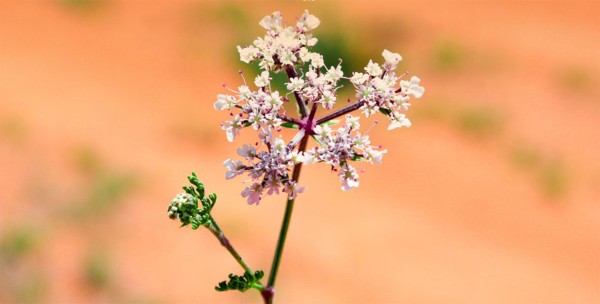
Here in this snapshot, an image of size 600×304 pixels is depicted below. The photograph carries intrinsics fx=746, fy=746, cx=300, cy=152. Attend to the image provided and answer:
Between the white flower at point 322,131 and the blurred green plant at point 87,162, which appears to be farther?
the blurred green plant at point 87,162

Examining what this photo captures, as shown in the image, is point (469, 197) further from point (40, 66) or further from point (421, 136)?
point (40, 66)

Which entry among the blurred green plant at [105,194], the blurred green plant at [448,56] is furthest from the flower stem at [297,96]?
the blurred green plant at [448,56]

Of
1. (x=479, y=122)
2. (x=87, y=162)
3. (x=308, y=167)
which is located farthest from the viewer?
(x=479, y=122)

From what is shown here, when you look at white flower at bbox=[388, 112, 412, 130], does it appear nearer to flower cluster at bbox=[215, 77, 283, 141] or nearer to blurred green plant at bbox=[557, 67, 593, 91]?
→ flower cluster at bbox=[215, 77, 283, 141]

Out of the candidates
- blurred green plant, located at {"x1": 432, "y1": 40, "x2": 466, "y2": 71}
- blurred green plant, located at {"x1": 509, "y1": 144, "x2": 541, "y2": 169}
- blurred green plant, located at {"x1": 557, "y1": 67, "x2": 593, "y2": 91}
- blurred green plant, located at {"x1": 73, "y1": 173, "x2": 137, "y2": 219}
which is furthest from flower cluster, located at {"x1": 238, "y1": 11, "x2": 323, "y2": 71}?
blurred green plant, located at {"x1": 557, "y1": 67, "x2": 593, "y2": 91}

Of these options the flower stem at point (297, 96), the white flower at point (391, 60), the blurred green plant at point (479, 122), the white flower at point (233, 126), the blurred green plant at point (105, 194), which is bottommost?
the white flower at point (233, 126)

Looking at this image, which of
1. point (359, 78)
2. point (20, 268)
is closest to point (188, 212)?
point (359, 78)

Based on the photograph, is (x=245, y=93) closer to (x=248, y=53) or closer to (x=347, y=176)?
(x=248, y=53)

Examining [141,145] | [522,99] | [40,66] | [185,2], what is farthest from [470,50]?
[40,66]

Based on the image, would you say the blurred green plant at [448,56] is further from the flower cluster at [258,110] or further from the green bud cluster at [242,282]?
the flower cluster at [258,110]
